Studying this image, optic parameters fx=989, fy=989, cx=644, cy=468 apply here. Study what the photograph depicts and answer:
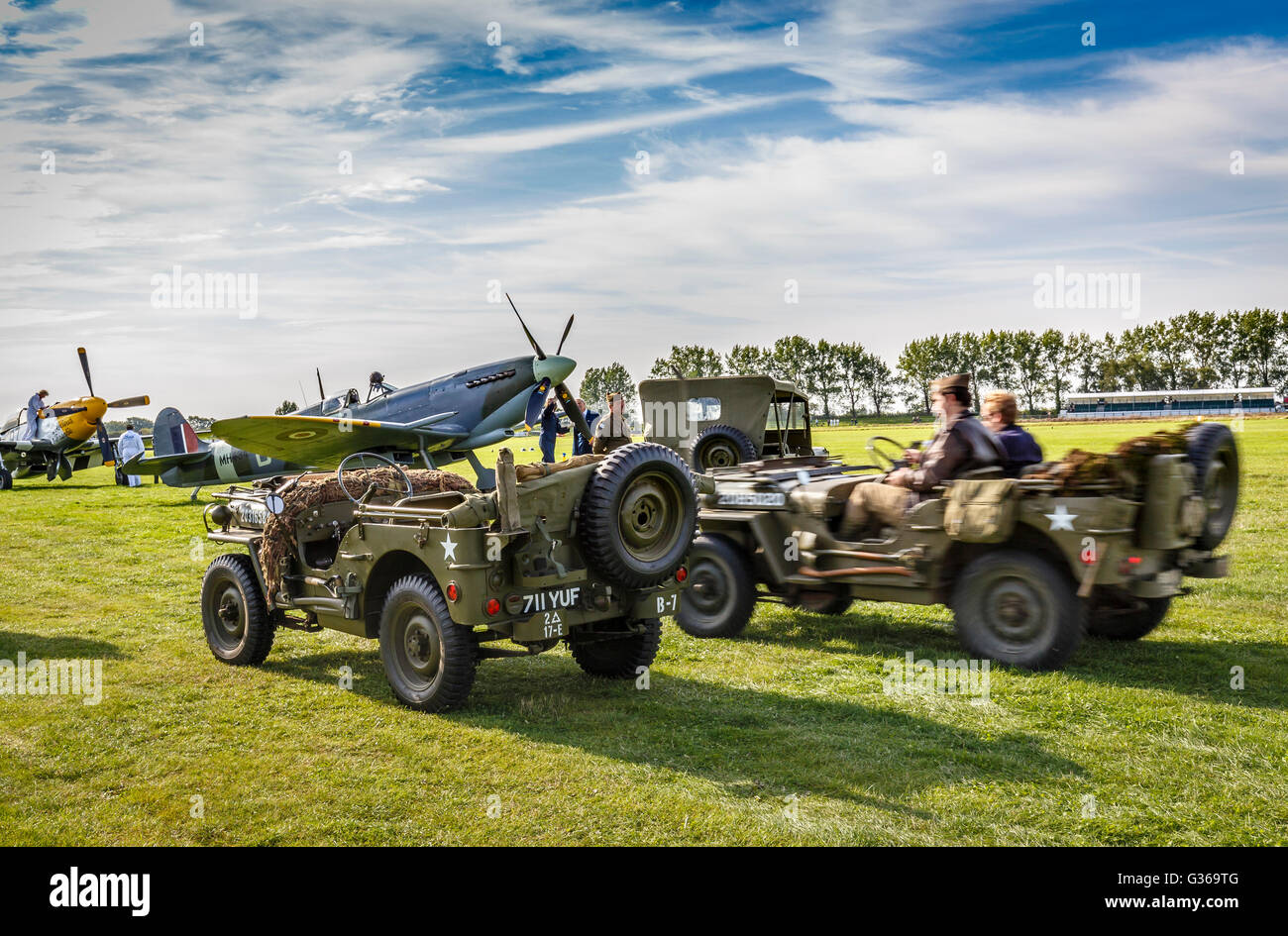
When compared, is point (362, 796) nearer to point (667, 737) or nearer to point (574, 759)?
point (574, 759)

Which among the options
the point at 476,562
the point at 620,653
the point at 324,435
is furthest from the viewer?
the point at 324,435

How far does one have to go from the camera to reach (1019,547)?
7.23m

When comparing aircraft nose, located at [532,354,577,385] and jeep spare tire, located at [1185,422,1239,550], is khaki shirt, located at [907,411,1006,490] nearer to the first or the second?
jeep spare tire, located at [1185,422,1239,550]

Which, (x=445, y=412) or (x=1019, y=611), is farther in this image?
(x=445, y=412)

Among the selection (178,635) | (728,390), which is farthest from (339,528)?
(728,390)

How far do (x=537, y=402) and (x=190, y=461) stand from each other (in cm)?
940

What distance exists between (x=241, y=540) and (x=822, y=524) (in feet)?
15.6

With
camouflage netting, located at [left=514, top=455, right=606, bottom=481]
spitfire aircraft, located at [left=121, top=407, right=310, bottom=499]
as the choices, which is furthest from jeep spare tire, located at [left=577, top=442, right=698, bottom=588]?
spitfire aircraft, located at [left=121, top=407, right=310, bottom=499]

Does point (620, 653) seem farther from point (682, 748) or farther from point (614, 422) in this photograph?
point (614, 422)

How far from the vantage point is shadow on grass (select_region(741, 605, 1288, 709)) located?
6844mm

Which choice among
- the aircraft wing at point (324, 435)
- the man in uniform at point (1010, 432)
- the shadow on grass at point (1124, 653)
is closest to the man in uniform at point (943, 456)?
the man in uniform at point (1010, 432)

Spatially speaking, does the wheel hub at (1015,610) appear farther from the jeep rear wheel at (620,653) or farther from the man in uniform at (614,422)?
the man in uniform at (614,422)

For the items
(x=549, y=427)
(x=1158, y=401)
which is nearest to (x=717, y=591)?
(x=549, y=427)

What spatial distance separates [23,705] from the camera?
695 centimetres
